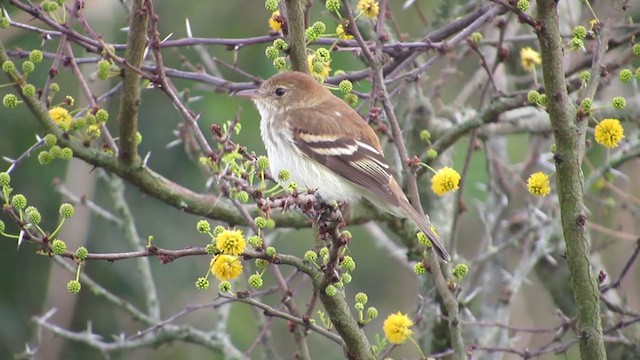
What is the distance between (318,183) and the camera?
617 cm

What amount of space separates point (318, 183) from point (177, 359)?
4.77m

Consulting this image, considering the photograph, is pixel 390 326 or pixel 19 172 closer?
pixel 390 326

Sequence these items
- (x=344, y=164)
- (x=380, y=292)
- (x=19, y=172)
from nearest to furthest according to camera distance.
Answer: (x=344, y=164)
(x=19, y=172)
(x=380, y=292)

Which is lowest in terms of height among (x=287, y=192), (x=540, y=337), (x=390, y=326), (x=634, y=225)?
(x=390, y=326)

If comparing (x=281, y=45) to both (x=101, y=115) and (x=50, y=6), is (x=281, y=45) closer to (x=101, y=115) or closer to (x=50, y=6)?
(x=101, y=115)

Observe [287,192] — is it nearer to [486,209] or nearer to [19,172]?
[486,209]

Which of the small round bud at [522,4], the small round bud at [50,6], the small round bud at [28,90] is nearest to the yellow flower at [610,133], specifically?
the small round bud at [522,4]

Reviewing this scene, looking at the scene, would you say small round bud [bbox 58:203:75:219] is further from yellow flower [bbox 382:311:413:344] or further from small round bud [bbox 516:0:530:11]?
small round bud [bbox 516:0:530:11]

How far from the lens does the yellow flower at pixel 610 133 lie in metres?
4.31

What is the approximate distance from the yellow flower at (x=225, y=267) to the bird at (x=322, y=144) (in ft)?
6.56

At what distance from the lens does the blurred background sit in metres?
8.48

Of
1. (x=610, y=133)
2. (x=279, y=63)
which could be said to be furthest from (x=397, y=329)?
(x=279, y=63)

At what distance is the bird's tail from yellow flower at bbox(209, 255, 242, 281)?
130 cm

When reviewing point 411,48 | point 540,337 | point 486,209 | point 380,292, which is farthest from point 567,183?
point 380,292
